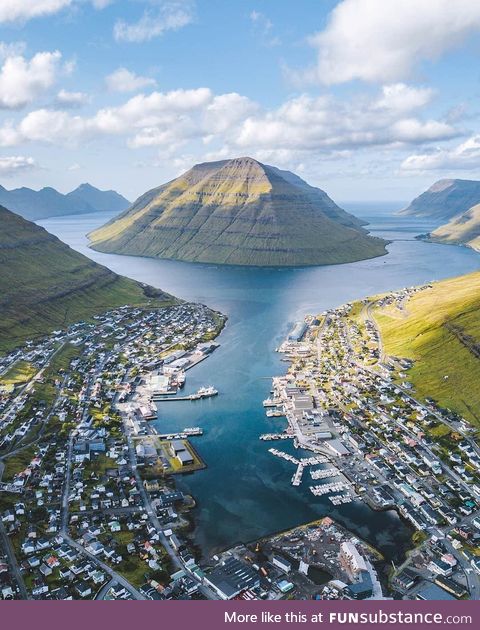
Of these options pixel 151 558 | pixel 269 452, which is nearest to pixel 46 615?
pixel 151 558

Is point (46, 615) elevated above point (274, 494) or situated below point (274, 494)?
above

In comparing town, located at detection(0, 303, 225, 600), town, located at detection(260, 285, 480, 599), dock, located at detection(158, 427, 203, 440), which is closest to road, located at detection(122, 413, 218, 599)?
town, located at detection(0, 303, 225, 600)

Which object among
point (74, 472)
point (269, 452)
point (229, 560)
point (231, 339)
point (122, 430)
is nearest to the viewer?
point (229, 560)

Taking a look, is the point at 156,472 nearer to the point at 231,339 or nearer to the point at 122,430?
the point at 122,430

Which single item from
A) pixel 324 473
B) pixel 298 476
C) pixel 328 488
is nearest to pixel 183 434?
pixel 298 476

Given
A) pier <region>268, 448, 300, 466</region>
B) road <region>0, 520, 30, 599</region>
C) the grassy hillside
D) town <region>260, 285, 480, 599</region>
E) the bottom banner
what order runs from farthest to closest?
1. the grassy hillside
2. pier <region>268, 448, 300, 466</region>
3. town <region>260, 285, 480, 599</region>
4. road <region>0, 520, 30, 599</region>
5. the bottom banner

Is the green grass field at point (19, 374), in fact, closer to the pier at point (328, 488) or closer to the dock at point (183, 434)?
the dock at point (183, 434)

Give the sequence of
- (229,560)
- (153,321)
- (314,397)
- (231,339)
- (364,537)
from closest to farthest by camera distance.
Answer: (229,560), (364,537), (314,397), (231,339), (153,321)

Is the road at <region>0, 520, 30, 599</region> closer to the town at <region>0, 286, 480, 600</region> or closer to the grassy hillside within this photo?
the town at <region>0, 286, 480, 600</region>
